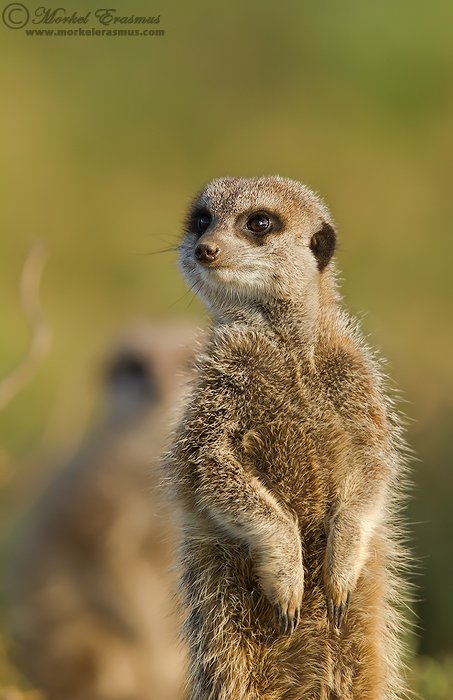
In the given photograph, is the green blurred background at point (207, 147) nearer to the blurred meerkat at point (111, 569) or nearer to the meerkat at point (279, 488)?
the blurred meerkat at point (111, 569)

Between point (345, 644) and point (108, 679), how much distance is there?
2.26 meters

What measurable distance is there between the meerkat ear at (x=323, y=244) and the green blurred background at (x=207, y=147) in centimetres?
483

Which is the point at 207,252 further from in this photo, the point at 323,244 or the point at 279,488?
the point at 279,488

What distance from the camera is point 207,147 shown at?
33.3ft

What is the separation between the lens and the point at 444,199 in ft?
31.9

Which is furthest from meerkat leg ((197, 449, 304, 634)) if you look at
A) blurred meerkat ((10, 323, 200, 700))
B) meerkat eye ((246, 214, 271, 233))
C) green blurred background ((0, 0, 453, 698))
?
green blurred background ((0, 0, 453, 698))

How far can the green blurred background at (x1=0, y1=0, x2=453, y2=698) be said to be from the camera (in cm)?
848

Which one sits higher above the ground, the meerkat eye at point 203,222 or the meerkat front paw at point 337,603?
the meerkat eye at point 203,222

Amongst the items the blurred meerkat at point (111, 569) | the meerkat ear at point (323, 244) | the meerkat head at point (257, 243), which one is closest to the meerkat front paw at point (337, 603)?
the meerkat head at point (257, 243)

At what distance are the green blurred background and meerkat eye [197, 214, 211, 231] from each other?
4723 mm

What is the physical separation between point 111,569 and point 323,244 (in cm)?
250

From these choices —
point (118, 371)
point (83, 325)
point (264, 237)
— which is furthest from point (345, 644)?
point (83, 325)

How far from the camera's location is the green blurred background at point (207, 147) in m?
8.48

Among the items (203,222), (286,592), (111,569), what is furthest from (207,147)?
(286,592)
